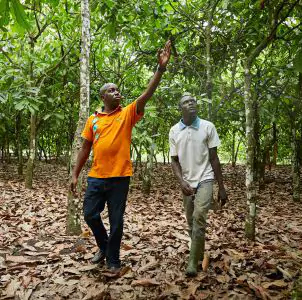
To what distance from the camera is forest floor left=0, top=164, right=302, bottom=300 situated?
3254mm

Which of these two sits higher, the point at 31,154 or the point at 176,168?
the point at 31,154

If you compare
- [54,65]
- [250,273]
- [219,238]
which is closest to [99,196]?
[250,273]

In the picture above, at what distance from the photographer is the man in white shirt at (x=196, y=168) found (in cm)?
356

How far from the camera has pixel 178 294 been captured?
10.4 feet

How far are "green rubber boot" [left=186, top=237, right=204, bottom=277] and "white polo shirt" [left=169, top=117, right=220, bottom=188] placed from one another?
0.57 meters

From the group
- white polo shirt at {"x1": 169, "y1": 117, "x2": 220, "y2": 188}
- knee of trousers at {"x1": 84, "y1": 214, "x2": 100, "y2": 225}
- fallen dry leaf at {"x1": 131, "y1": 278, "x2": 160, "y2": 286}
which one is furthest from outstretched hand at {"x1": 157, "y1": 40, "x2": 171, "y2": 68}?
fallen dry leaf at {"x1": 131, "y1": 278, "x2": 160, "y2": 286}

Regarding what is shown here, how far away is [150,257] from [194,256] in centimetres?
78

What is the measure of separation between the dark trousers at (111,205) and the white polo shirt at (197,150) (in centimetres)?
68

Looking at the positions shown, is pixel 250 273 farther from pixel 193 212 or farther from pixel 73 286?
pixel 73 286

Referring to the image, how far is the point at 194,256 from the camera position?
11.6ft

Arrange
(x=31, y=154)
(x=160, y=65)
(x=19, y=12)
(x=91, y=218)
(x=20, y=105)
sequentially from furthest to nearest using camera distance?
(x=31, y=154)
(x=20, y=105)
(x=91, y=218)
(x=160, y=65)
(x=19, y=12)

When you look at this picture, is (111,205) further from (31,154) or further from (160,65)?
(31,154)

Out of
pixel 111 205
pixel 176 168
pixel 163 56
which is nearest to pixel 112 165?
pixel 111 205

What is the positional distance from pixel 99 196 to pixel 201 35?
5042mm
